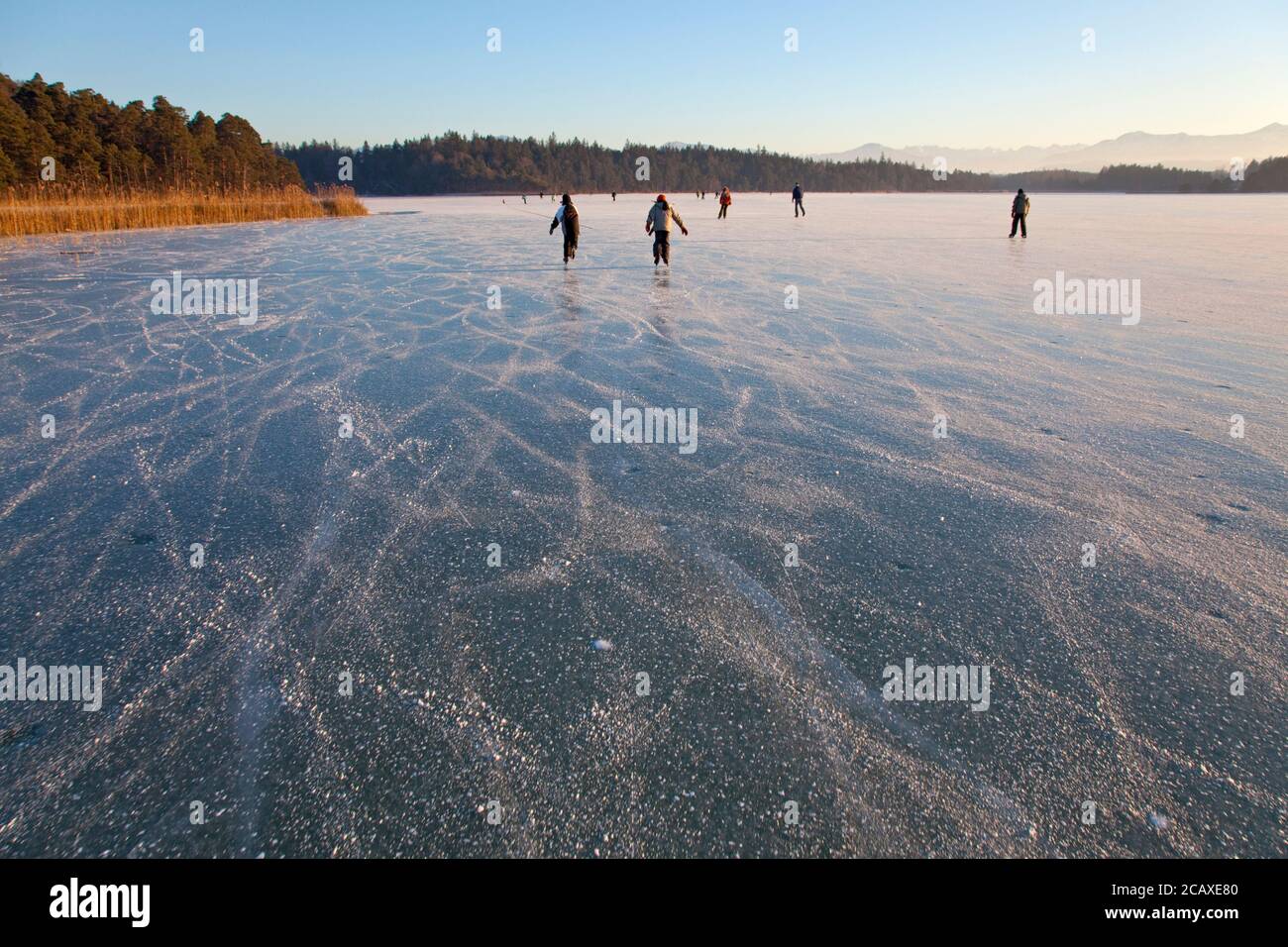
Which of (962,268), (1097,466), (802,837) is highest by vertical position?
(962,268)

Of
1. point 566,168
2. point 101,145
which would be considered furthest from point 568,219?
point 566,168

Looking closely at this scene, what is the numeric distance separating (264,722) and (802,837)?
5.48ft

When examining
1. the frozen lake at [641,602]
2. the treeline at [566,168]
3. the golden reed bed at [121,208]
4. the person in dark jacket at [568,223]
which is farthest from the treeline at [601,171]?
the frozen lake at [641,602]

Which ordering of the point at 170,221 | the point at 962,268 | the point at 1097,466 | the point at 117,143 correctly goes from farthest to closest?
the point at 117,143, the point at 170,221, the point at 962,268, the point at 1097,466

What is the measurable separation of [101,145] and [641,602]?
53.5 metres

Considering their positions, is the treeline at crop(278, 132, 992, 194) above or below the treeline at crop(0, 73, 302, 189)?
above

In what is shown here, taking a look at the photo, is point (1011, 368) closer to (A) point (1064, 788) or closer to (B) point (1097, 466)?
(B) point (1097, 466)

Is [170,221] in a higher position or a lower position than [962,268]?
higher

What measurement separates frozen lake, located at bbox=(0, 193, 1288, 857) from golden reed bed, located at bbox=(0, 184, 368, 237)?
18.1 m

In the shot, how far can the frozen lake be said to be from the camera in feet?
6.09

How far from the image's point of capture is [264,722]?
2.16 metres

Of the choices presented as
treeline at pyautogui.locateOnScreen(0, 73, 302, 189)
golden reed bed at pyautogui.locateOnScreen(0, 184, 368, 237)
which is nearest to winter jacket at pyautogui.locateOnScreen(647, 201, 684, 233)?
golden reed bed at pyautogui.locateOnScreen(0, 184, 368, 237)

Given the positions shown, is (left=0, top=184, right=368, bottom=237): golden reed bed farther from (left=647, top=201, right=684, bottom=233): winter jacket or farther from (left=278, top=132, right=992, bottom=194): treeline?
(left=278, top=132, right=992, bottom=194): treeline
